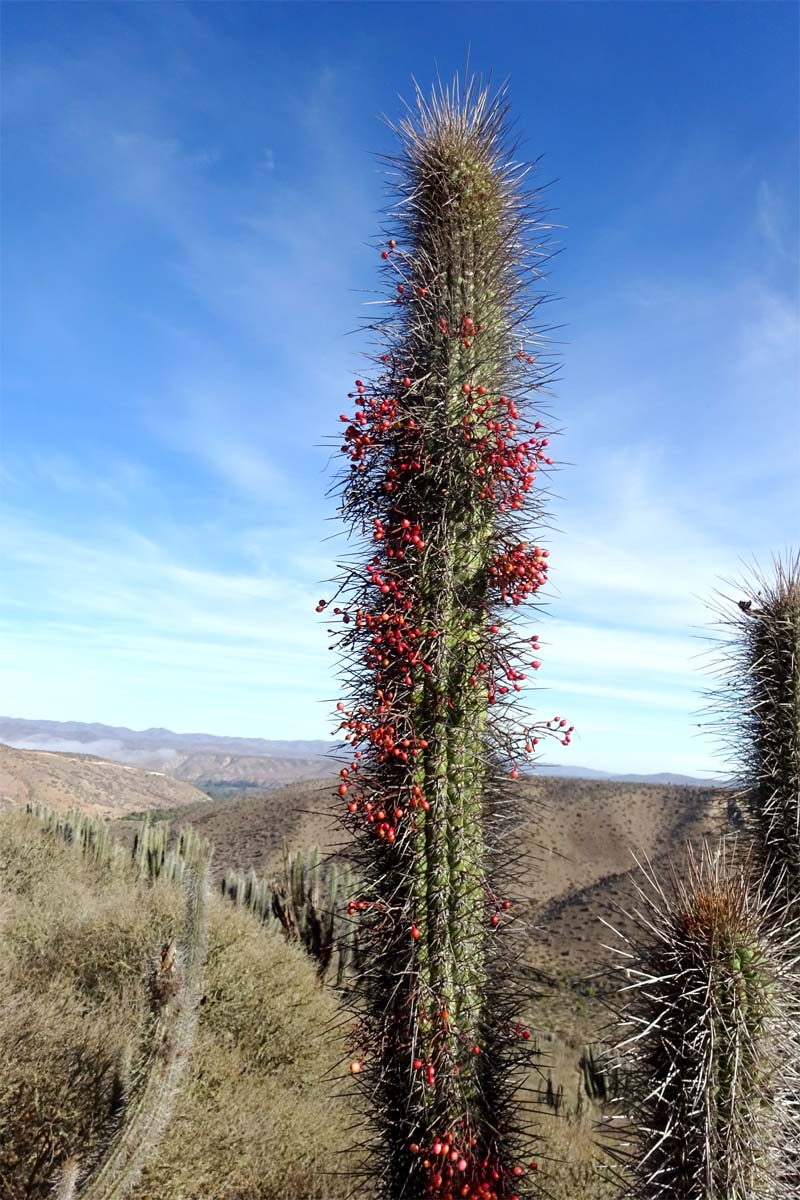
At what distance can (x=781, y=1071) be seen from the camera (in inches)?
124

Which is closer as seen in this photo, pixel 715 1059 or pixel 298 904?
pixel 715 1059

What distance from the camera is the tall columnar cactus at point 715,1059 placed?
120 inches

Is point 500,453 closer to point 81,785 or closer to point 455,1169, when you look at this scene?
point 455,1169

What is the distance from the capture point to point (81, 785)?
7862 cm

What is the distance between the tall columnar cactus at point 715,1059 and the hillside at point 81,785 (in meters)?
56.3

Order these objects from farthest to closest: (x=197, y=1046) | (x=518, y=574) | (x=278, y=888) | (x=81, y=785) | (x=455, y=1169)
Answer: (x=81, y=785)
(x=278, y=888)
(x=197, y=1046)
(x=518, y=574)
(x=455, y=1169)

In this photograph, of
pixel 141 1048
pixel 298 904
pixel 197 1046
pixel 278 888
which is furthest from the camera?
pixel 278 888

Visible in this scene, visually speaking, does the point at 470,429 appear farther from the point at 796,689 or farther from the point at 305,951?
the point at 305,951

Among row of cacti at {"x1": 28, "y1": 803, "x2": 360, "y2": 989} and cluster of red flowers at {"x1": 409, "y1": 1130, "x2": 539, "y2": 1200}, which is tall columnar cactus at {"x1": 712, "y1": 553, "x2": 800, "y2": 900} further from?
row of cacti at {"x1": 28, "y1": 803, "x2": 360, "y2": 989}

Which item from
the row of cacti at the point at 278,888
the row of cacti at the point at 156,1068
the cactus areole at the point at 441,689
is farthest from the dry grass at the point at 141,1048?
the cactus areole at the point at 441,689

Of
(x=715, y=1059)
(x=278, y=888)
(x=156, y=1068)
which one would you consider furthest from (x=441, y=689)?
(x=278, y=888)

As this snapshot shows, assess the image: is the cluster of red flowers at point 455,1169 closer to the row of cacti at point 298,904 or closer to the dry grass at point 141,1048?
the dry grass at point 141,1048

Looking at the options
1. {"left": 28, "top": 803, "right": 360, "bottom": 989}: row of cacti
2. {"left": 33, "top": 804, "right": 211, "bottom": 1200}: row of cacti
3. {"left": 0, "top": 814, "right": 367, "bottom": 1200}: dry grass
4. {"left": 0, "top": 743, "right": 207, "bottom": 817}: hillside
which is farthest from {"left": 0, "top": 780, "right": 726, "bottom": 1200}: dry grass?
{"left": 0, "top": 743, "right": 207, "bottom": 817}: hillside

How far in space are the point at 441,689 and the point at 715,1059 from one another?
1.83m
